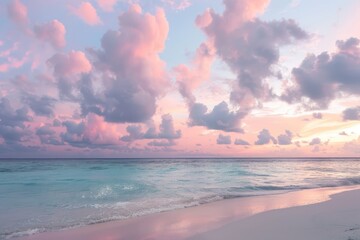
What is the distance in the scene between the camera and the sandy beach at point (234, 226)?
7543 millimetres

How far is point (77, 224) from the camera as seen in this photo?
32.8 ft

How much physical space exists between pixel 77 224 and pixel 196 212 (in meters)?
4.62

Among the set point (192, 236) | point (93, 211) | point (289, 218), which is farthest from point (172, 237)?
point (93, 211)

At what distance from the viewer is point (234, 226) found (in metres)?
8.70

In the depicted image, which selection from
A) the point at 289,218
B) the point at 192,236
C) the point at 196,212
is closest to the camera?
the point at 192,236

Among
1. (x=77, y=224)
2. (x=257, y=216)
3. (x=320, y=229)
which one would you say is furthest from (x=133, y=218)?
(x=320, y=229)

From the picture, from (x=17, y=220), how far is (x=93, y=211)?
2.96m

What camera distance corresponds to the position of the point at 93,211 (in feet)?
41.6

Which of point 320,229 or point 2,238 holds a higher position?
point 320,229

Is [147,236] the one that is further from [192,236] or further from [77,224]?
[77,224]

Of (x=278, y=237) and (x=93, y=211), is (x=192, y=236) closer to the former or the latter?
(x=278, y=237)

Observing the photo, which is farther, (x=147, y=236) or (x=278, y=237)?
(x=147, y=236)

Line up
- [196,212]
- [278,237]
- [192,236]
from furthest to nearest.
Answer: [196,212]
[192,236]
[278,237]

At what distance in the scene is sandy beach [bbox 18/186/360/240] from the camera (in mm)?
7543
